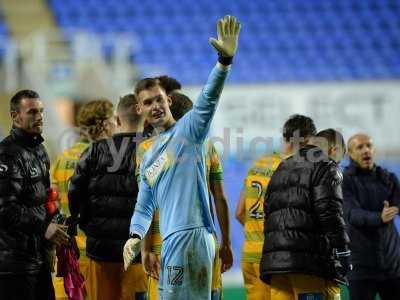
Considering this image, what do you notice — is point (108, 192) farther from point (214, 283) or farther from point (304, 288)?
point (304, 288)

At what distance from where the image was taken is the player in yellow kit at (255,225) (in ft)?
21.3

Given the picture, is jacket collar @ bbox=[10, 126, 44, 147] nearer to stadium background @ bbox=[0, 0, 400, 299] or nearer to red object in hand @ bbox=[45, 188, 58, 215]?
red object in hand @ bbox=[45, 188, 58, 215]

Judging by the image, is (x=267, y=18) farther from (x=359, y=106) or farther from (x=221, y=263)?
(x=221, y=263)

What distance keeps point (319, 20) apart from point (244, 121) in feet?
11.8

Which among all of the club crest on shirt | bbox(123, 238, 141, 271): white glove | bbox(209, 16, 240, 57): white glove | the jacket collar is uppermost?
bbox(209, 16, 240, 57): white glove

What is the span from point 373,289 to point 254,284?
0.95 metres

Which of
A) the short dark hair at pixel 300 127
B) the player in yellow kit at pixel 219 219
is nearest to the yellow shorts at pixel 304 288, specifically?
the player in yellow kit at pixel 219 219

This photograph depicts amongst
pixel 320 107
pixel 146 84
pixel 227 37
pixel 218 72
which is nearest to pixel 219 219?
pixel 146 84

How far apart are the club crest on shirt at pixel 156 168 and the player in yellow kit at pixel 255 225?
6.65ft

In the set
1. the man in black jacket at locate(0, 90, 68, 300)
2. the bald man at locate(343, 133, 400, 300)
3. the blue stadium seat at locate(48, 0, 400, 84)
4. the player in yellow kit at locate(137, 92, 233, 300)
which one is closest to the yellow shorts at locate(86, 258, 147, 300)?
Answer: the man in black jacket at locate(0, 90, 68, 300)

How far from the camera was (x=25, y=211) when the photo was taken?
17.1 feet

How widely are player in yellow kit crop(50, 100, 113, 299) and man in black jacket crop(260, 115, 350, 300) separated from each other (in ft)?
5.52

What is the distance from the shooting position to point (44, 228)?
5.32 m

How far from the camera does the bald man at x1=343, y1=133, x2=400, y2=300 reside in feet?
21.9
